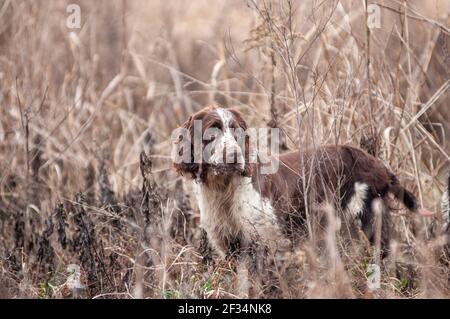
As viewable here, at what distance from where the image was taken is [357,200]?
541cm

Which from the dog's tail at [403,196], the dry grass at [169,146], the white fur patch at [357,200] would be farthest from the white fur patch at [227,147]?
the dog's tail at [403,196]

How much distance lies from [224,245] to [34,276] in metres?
1.20

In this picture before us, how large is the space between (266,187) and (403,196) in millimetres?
934

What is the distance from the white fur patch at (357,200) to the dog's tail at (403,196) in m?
0.19

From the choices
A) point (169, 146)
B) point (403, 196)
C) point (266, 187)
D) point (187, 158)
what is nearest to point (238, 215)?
point (266, 187)

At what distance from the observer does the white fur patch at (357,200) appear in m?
5.40

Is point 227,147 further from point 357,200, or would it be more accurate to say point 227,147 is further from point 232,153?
point 357,200

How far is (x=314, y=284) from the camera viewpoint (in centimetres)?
416

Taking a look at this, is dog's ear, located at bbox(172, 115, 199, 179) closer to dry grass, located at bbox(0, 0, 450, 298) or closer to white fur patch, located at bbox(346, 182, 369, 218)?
dry grass, located at bbox(0, 0, 450, 298)

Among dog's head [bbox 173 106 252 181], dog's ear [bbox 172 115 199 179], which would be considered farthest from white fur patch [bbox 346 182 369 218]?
dog's ear [bbox 172 115 199 179]

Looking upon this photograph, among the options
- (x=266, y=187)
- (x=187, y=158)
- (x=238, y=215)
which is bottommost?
(x=238, y=215)

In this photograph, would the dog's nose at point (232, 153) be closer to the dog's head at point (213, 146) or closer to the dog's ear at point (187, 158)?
the dog's head at point (213, 146)
